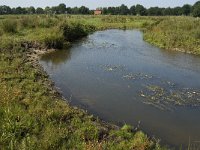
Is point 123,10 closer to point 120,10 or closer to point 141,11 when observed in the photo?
point 120,10

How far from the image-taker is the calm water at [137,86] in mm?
11586

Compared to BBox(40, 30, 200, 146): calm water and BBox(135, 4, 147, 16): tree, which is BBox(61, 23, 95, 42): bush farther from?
BBox(135, 4, 147, 16): tree

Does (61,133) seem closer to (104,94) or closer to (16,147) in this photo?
(16,147)

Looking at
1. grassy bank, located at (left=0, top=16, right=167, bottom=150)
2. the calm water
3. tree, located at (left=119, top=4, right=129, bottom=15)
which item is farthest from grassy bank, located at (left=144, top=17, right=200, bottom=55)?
tree, located at (left=119, top=4, right=129, bottom=15)

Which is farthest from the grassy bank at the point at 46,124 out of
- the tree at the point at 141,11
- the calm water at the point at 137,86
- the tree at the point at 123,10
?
the tree at the point at 123,10

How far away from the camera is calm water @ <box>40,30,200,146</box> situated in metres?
11.6

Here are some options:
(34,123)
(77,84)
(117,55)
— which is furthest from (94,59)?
(34,123)

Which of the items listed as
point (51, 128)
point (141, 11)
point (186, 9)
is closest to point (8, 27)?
point (51, 128)

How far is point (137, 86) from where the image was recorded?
16000 mm

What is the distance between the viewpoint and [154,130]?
429 inches

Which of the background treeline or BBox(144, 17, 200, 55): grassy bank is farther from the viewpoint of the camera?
the background treeline

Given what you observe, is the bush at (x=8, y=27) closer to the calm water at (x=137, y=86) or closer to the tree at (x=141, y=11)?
the calm water at (x=137, y=86)

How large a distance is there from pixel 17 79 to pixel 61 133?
654 cm

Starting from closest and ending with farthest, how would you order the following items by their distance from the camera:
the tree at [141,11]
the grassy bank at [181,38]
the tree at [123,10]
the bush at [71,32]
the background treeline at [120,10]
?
1. the grassy bank at [181,38]
2. the bush at [71,32]
3. the background treeline at [120,10]
4. the tree at [141,11]
5. the tree at [123,10]
